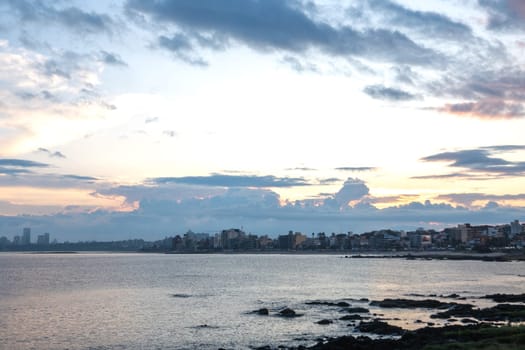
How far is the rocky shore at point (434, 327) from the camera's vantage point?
40.9m

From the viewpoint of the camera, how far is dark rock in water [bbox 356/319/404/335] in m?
52.6

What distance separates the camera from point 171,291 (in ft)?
340

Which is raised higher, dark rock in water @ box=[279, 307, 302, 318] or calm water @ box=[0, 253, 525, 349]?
dark rock in water @ box=[279, 307, 302, 318]

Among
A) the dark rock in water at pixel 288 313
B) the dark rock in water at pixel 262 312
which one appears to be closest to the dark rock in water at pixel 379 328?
the dark rock in water at pixel 288 313

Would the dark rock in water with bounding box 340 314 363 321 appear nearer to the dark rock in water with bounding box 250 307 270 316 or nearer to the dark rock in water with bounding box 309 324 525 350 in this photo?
the dark rock in water with bounding box 250 307 270 316

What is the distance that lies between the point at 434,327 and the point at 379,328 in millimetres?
5272

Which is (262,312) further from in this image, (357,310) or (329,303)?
(329,303)

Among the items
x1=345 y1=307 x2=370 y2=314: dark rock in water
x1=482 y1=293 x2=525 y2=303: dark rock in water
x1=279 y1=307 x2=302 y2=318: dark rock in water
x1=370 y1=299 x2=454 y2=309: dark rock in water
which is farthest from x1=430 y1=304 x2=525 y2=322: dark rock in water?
x1=279 y1=307 x2=302 y2=318: dark rock in water

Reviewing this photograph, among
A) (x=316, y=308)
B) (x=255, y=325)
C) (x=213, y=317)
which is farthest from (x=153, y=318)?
(x=316, y=308)

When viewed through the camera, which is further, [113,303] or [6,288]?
[6,288]

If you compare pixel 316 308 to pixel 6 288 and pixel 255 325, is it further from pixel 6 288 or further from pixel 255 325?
pixel 6 288

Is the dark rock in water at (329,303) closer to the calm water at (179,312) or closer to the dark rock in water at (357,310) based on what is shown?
the calm water at (179,312)

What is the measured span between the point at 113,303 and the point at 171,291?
21.3m

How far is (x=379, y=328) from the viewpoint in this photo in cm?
5422
